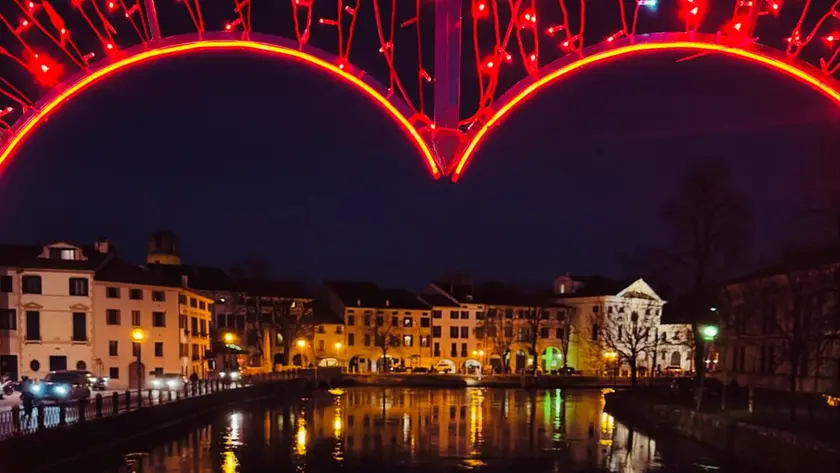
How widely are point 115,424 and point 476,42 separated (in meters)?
23.2

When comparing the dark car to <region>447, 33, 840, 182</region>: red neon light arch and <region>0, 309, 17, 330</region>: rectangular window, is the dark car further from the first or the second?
<region>447, 33, 840, 182</region>: red neon light arch

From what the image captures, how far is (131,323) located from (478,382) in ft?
102

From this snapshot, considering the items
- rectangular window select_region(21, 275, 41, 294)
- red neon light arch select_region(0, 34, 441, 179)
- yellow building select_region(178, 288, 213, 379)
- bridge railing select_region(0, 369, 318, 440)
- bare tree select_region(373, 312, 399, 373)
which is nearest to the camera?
red neon light arch select_region(0, 34, 441, 179)

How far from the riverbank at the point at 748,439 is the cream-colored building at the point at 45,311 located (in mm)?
37035

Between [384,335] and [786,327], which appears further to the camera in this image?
[384,335]

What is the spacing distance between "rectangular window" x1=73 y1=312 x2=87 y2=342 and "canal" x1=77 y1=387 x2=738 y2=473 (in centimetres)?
1684

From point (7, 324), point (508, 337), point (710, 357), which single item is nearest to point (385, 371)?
point (508, 337)

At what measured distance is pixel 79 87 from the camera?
327 inches

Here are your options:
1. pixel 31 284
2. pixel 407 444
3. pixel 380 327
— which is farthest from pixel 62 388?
pixel 380 327

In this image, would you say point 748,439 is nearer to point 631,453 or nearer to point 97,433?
point 631,453

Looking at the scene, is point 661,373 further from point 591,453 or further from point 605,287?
point 591,453

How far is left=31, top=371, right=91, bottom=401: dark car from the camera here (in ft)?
127

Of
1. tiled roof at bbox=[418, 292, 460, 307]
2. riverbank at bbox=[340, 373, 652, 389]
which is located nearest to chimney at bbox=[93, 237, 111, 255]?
riverbank at bbox=[340, 373, 652, 389]

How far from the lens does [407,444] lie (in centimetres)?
2859
